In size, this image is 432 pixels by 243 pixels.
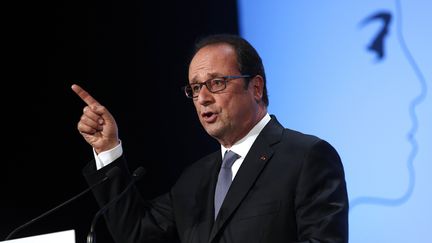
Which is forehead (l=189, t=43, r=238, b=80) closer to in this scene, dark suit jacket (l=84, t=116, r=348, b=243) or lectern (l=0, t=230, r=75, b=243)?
dark suit jacket (l=84, t=116, r=348, b=243)

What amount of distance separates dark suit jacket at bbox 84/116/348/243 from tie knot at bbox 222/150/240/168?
8 centimetres

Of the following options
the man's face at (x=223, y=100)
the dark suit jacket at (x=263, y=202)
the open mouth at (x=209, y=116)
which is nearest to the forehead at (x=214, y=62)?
the man's face at (x=223, y=100)

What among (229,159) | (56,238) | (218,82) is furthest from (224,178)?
(56,238)

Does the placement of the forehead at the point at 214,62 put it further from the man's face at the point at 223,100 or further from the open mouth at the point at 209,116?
the open mouth at the point at 209,116

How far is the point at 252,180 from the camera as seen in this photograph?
80.5 inches

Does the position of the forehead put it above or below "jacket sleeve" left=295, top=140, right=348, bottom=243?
above

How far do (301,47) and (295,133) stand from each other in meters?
0.97

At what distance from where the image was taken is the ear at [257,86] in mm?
2327

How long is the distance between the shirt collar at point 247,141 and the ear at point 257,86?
101 millimetres

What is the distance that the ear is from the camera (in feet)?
7.63

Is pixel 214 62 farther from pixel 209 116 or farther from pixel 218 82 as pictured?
pixel 209 116

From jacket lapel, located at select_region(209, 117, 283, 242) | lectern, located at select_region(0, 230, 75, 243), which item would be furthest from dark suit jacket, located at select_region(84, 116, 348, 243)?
lectern, located at select_region(0, 230, 75, 243)

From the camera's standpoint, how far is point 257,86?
2.35 m

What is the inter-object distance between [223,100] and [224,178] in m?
0.28
